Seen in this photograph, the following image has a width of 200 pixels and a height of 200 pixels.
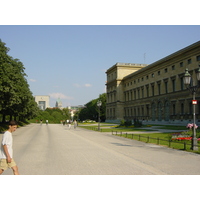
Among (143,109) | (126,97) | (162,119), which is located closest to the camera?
(162,119)

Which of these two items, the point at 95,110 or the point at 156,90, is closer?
the point at 156,90

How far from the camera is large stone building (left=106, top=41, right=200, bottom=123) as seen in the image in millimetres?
60406

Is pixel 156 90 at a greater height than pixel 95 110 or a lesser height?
greater

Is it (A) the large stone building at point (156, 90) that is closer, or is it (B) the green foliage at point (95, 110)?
(A) the large stone building at point (156, 90)

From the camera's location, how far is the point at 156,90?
7612cm

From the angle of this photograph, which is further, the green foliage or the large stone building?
the green foliage

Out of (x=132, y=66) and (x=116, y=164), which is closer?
(x=116, y=164)

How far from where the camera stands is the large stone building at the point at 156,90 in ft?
198
